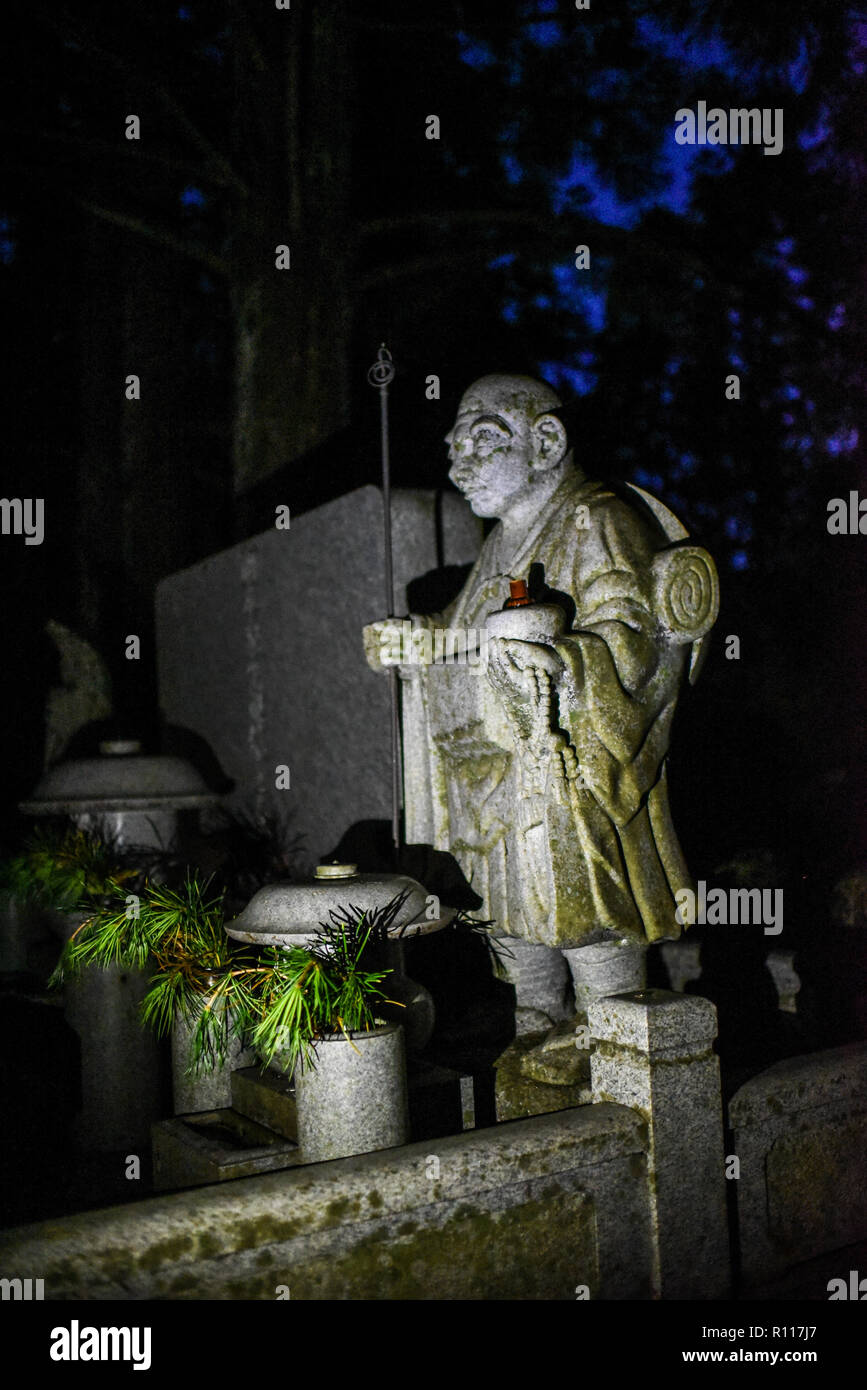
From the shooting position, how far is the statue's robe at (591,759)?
4.24m

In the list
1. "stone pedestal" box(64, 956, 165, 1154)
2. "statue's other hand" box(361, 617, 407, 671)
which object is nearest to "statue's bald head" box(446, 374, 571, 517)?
"statue's other hand" box(361, 617, 407, 671)

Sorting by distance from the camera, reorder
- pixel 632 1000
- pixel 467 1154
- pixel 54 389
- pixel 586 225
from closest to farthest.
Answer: pixel 467 1154 < pixel 632 1000 < pixel 586 225 < pixel 54 389

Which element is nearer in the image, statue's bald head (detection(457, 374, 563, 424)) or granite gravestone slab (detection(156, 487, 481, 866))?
statue's bald head (detection(457, 374, 563, 424))

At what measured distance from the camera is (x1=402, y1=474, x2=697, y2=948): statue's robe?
4242 millimetres

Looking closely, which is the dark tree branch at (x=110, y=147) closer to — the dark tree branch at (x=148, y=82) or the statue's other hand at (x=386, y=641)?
the dark tree branch at (x=148, y=82)

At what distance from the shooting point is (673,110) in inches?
432

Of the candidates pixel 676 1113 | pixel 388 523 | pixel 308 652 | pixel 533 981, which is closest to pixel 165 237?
pixel 308 652

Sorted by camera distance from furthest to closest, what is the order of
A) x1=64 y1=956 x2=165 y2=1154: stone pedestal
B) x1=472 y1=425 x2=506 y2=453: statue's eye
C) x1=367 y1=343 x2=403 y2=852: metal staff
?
x1=64 y1=956 x2=165 y2=1154: stone pedestal, x1=367 y1=343 x2=403 y2=852: metal staff, x1=472 y1=425 x2=506 y2=453: statue's eye

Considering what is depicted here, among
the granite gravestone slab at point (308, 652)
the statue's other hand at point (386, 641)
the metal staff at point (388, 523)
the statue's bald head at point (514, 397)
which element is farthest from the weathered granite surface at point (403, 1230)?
the granite gravestone slab at point (308, 652)

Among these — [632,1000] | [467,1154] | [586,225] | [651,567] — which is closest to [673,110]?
[586,225]

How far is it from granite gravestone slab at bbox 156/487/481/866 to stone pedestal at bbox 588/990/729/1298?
304cm

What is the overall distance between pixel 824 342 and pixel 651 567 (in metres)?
7.63

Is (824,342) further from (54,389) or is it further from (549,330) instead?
(54,389)

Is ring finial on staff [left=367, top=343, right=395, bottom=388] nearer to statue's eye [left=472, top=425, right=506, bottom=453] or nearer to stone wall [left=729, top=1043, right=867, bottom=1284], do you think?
statue's eye [left=472, top=425, right=506, bottom=453]
